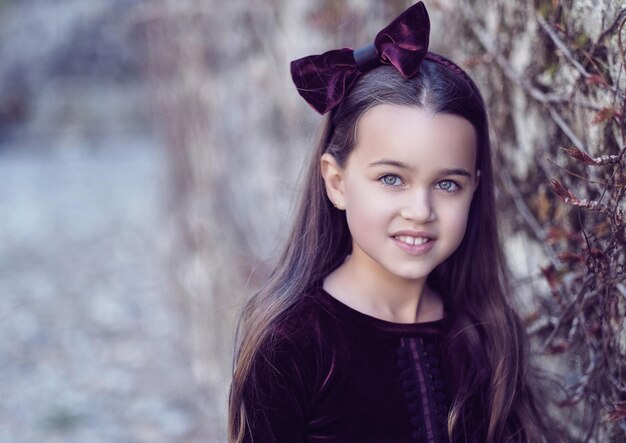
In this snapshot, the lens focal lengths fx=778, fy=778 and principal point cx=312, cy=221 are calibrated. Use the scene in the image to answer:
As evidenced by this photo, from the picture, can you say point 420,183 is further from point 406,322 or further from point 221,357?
point 221,357

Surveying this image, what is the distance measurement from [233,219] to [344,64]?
222cm

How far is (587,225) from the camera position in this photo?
177 centimetres

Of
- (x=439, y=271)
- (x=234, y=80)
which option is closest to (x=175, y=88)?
(x=234, y=80)

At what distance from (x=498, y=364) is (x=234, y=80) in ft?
8.29

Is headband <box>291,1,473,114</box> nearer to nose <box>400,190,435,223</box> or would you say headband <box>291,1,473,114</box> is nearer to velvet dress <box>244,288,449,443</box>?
nose <box>400,190,435,223</box>

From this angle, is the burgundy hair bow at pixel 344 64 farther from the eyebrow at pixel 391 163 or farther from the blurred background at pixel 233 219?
the blurred background at pixel 233 219

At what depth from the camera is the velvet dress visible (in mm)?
1497

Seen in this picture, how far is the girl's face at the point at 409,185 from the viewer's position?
1.44 metres

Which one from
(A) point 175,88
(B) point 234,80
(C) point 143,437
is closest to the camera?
(C) point 143,437

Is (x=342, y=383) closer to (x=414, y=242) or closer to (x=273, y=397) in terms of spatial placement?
(x=273, y=397)

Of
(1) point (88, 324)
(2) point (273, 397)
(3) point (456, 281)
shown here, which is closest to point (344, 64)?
(3) point (456, 281)

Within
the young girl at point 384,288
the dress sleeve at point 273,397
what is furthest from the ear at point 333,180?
the dress sleeve at point 273,397

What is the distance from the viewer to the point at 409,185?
146 cm

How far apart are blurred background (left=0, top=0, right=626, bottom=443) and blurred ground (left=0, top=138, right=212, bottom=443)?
0.04 ft
